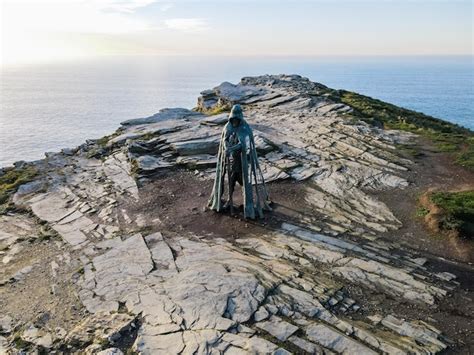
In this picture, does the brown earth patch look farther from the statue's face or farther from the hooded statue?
the statue's face

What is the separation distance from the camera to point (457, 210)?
1305cm

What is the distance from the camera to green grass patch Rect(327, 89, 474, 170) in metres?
20.5

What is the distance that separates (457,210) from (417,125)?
1657 centimetres

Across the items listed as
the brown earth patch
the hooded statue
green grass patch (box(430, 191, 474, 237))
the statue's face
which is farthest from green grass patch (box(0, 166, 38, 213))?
green grass patch (box(430, 191, 474, 237))

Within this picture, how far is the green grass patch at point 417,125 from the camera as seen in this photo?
20484 millimetres

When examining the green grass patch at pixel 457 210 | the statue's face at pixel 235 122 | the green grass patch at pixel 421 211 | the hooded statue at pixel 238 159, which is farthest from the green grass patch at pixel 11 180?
the green grass patch at pixel 457 210

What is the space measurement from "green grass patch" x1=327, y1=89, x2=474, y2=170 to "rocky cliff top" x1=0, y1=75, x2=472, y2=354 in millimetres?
2675

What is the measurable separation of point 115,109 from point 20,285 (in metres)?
61.5

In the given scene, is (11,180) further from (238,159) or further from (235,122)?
(235,122)

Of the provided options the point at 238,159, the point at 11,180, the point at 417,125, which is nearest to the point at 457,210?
the point at 238,159

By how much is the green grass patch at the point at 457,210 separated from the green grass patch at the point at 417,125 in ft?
15.5

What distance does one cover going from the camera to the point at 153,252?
1170cm

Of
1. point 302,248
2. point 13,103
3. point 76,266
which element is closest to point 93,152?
point 76,266

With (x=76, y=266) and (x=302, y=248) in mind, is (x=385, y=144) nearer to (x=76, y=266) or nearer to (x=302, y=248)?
(x=302, y=248)
